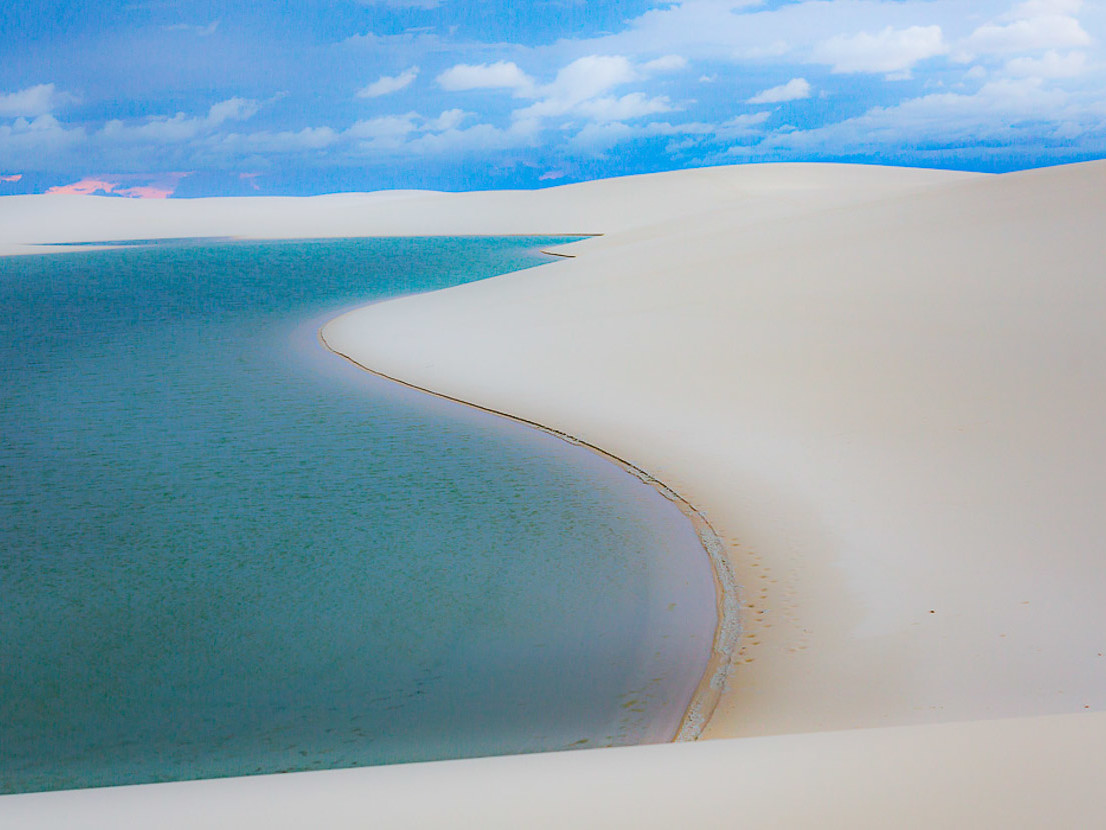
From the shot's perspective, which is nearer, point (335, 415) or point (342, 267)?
point (335, 415)

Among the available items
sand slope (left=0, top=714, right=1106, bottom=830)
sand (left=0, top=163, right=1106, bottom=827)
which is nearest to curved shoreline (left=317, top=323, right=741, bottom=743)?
sand (left=0, top=163, right=1106, bottom=827)

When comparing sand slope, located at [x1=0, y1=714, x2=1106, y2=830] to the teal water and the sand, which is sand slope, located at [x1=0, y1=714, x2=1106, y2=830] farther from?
the teal water

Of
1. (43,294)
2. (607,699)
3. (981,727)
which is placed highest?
(43,294)

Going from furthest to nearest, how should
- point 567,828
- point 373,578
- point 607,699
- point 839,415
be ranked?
point 839,415 < point 373,578 < point 607,699 < point 567,828

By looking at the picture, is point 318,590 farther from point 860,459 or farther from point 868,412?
point 868,412

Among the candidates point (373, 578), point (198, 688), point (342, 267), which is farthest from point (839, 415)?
point (342, 267)

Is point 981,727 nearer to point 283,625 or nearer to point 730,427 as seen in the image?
point 283,625

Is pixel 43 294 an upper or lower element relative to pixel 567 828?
upper
